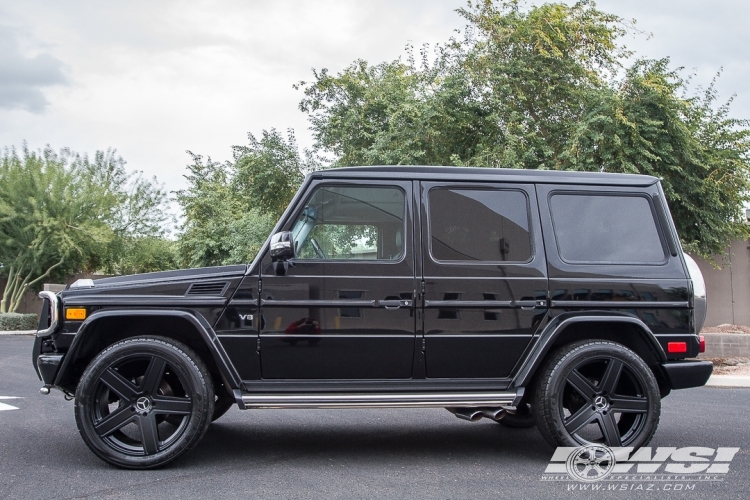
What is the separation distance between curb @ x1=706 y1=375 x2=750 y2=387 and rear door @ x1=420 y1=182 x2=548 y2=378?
275 inches

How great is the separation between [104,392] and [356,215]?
2.20 m

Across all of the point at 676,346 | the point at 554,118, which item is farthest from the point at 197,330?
the point at 554,118

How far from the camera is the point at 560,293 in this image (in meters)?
5.47

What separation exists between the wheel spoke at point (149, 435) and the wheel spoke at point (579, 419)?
292 centimetres

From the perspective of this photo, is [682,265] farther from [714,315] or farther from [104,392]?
[714,315]

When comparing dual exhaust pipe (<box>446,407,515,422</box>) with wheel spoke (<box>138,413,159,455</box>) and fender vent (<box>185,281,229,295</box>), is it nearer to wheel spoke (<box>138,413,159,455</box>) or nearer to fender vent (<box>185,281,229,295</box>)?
fender vent (<box>185,281,229,295</box>)

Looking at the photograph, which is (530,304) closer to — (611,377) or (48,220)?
(611,377)

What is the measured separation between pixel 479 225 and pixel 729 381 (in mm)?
7555

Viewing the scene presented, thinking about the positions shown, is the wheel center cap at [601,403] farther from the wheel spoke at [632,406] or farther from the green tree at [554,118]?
the green tree at [554,118]

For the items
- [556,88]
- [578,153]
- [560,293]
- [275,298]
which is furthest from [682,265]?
[556,88]

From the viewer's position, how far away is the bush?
80.6 ft

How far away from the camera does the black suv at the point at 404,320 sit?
16.9ft

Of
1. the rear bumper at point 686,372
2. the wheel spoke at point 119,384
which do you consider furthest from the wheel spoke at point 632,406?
the wheel spoke at point 119,384

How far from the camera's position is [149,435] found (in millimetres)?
5090
